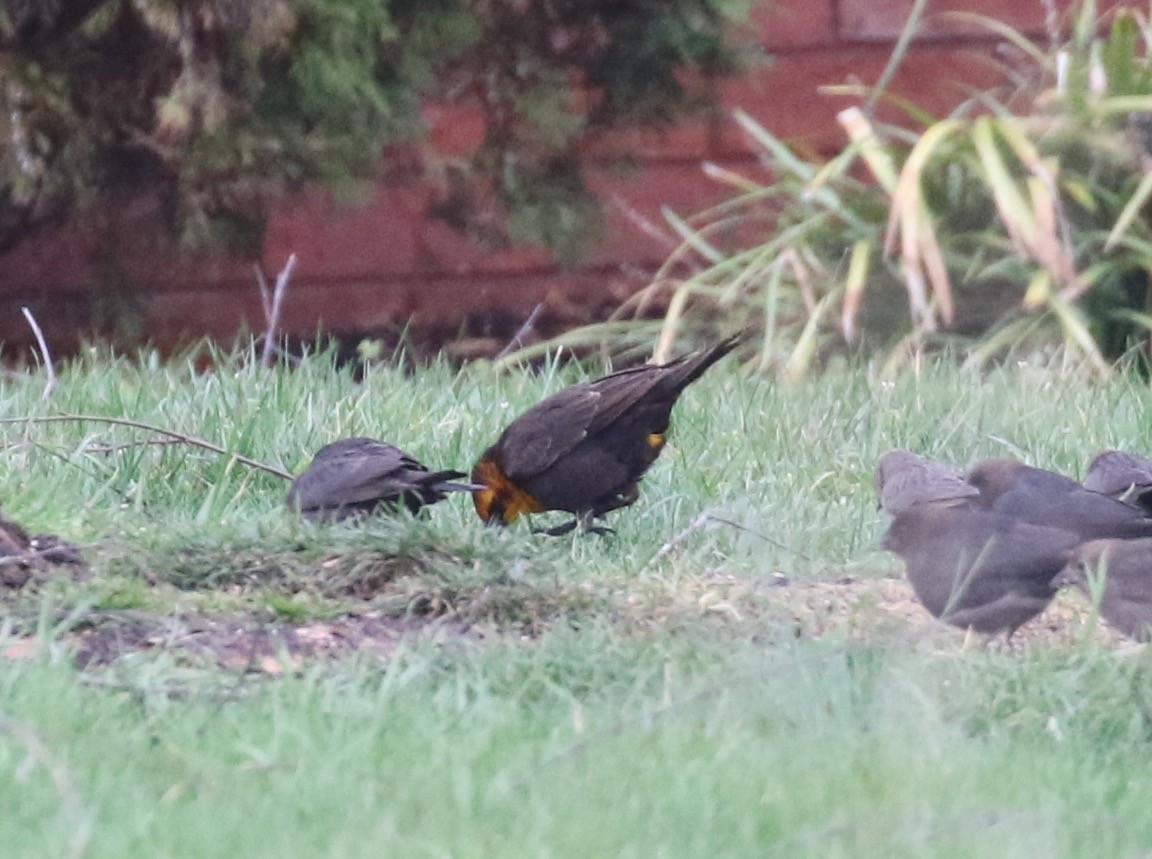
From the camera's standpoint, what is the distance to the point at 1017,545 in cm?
354

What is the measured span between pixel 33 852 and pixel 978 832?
3.88 ft

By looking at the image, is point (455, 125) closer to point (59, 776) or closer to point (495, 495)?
point (495, 495)

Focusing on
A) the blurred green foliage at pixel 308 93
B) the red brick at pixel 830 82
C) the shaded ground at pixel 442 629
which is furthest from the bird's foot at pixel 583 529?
the red brick at pixel 830 82

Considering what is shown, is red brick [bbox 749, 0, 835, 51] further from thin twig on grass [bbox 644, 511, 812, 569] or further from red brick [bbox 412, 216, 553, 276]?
thin twig on grass [bbox 644, 511, 812, 569]

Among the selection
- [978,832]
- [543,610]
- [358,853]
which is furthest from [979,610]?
[358,853]

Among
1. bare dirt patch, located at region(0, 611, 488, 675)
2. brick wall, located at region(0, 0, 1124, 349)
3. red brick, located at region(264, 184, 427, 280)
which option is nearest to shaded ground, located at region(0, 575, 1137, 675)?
bare dirt patch, located at region(0, 611, 488, 675)

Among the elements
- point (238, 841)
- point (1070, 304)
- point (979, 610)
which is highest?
point (238, 841)

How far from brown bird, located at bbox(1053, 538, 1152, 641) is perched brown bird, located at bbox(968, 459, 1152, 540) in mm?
333

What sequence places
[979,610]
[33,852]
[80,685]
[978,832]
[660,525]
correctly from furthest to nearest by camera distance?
[660,525] < [979,610] < [80,685] < [978,832] < [33,852]

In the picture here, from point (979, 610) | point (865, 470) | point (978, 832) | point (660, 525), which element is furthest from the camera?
point (865, 470)

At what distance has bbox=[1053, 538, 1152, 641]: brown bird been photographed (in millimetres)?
3342

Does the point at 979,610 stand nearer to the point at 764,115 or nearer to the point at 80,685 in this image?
the point at 80,685

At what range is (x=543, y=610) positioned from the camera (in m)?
3.58

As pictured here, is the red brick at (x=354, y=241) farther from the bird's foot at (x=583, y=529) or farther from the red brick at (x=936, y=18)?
the bird's foot at (x=583, y=529)
